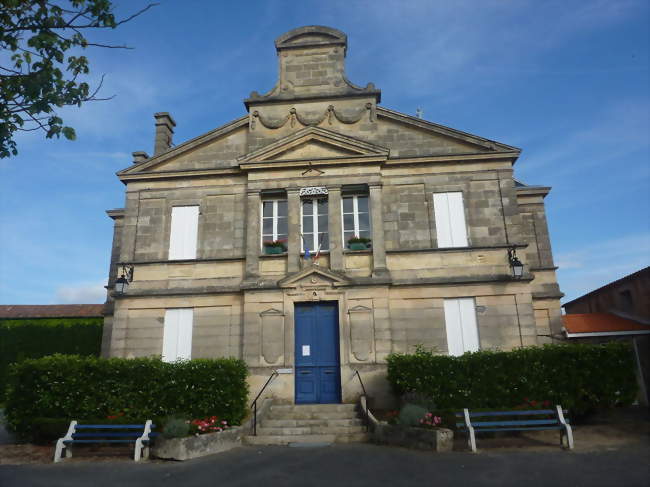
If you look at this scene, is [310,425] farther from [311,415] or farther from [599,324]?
[599,324]

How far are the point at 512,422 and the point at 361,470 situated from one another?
337 cm

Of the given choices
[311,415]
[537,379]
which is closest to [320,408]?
[311,415]

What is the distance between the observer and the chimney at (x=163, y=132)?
52.7 ft

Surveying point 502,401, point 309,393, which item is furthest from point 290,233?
point 502,401

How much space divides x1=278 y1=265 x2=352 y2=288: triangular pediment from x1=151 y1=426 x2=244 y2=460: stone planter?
4.57 m

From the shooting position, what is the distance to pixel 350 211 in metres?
14.1

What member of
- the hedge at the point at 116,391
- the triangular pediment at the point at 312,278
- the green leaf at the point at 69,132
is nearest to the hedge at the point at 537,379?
the triangular pediment at the point at 312,278

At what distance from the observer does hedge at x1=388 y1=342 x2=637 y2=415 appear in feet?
33.6

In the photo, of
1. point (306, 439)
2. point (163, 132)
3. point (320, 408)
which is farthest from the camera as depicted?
point (163, 132)

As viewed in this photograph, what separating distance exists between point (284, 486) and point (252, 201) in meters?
8.90

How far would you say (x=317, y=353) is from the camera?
12742mm

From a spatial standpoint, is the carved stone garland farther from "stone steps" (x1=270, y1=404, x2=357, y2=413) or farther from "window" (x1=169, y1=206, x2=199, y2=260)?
"stone steps" (x1=270, y1=404, x2=357, y2=413)

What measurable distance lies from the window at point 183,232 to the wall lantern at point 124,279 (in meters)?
1.26

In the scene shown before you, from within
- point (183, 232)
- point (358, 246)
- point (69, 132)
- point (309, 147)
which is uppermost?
point (309, 147)
